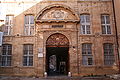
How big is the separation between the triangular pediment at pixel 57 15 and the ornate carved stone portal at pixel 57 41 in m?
1.86

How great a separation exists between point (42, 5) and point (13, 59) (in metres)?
6.74

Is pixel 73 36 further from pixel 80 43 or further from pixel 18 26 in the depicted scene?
pixel 18 26

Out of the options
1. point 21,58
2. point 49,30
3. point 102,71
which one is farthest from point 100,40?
point 21,58

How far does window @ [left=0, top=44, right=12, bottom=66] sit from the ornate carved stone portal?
417cm

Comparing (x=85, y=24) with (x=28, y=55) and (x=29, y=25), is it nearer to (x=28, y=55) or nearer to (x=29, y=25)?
(x=29, y=25)

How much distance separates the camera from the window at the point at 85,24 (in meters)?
17.2

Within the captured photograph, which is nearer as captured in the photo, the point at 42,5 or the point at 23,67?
the point at 23,67

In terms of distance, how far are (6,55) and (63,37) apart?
254 inches

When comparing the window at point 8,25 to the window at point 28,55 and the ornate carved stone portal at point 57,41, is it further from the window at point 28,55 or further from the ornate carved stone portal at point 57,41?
the ornate carved stone portal at point 57,41

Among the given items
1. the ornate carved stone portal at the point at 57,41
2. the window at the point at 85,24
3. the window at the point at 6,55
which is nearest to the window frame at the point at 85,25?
the window at the point at 85,24

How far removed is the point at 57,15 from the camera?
17312mm

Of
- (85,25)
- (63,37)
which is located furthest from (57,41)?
(85,25)

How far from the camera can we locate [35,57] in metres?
16.5

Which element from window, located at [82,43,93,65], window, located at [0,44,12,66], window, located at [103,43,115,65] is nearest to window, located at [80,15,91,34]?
window, located at [82,43,93,65]
